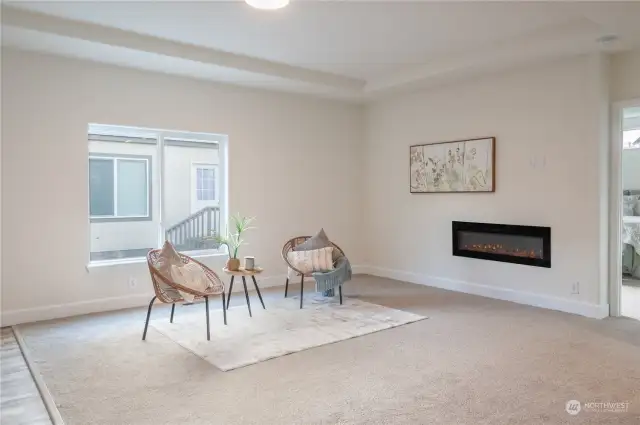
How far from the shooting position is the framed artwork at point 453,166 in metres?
5.49

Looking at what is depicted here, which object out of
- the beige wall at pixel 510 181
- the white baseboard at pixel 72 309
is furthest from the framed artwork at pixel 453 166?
the white baseboard at pixel 72 309

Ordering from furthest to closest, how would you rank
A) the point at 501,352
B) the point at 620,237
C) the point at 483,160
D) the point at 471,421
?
the point at 483,160, the point at 620,237, the point at 501,352, the point at 471,421

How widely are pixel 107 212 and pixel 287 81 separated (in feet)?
8.50

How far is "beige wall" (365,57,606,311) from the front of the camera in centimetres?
468

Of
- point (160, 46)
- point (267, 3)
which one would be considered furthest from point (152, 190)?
point (267, 3)

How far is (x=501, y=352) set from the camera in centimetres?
359

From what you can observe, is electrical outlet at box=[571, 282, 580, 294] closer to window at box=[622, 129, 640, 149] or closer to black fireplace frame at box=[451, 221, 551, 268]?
black fireplace frame at box=[451, 221, 551, 268]

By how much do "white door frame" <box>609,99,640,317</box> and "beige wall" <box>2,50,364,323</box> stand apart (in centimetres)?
359

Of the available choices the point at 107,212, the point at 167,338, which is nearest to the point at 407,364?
the point at 167,338

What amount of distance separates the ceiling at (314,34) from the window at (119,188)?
1.09 metres

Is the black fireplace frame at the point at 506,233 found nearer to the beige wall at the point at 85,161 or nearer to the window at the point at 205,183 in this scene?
the beige wall at the point at 85,161

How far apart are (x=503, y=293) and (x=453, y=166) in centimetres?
165

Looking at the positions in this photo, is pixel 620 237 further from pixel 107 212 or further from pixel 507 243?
pixel 107 212

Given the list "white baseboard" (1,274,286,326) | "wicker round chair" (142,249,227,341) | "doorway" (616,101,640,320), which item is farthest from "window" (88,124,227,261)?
"doorway" (616,101,640,320)
